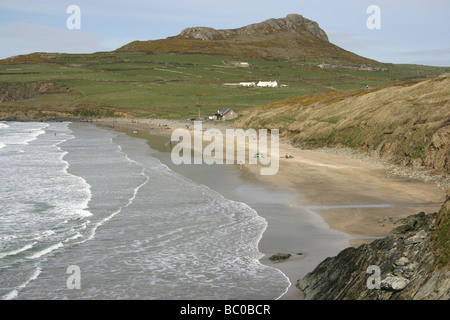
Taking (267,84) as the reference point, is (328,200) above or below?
below

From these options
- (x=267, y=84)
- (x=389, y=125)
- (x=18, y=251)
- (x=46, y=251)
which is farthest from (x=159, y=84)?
(x=46, y=251)

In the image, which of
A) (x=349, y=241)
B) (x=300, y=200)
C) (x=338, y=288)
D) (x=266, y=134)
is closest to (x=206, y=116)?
(x=266, y=134)

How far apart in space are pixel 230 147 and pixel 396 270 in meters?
46.0

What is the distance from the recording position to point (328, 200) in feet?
92.1

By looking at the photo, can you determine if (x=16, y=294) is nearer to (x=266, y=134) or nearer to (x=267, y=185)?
(x=267, y=185)

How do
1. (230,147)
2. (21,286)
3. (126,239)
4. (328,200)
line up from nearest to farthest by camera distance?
(21,286) → (126,239) → (328,200) → (230,147)

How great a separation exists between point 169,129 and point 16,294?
7289 centimetres

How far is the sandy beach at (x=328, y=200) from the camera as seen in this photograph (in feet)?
64.8

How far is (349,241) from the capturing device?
1966 cm

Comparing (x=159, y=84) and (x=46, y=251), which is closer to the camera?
(x=46, y=251)

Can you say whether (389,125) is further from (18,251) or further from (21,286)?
(21,286)

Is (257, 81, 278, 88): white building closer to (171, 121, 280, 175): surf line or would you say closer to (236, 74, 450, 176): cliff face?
(171, 121, 280, 175): surf line

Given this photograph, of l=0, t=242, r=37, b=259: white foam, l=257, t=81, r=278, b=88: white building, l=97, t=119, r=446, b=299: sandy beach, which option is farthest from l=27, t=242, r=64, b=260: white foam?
l=257, t=81, r=278, b=88: white building

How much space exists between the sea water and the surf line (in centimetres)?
886
